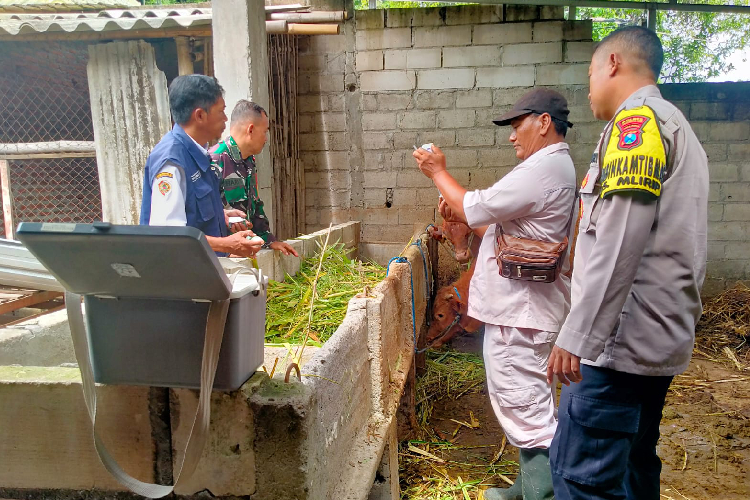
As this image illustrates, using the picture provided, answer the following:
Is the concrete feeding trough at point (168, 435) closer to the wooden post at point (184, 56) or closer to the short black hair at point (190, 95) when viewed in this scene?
the short black hair at point (190, 95)

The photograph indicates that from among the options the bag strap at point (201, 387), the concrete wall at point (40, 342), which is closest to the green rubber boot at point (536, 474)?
the concrete wall at point (40, 342)

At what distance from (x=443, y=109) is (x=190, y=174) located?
4.48m

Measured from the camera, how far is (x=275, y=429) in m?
1.48

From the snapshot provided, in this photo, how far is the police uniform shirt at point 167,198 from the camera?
231 centimetres

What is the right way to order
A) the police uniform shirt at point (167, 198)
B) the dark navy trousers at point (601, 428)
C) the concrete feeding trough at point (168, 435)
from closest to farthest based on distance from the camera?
the concrete feeding trough at point (168, 435) < the dark navy trousers at point (601, 428) < the police uniform shirt at point (167, 198)

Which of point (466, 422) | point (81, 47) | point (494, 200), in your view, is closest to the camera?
point (494, 200)


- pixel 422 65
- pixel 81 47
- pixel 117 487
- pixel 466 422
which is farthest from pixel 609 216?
pixel 81 47

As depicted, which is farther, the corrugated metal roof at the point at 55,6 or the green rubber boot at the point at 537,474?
the corrugated metal roof at the point at 55,6

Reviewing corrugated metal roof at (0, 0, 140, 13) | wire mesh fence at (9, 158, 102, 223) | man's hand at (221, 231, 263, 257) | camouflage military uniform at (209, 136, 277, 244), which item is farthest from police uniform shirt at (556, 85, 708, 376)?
corrugated metal roof at (0, 0, 140, 13)

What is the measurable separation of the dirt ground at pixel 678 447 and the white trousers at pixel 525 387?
769 mm

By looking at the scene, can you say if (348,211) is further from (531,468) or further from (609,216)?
(609,216)

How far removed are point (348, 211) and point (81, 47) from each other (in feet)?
11.4

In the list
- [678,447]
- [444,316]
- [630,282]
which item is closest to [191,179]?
[630,282]

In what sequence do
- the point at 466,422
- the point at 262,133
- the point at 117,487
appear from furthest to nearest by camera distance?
the point at 466,422 < the point at 262,133 < the point at 117,487
